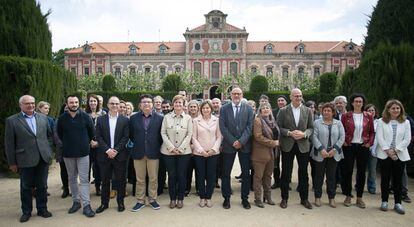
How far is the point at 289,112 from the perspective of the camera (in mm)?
5102

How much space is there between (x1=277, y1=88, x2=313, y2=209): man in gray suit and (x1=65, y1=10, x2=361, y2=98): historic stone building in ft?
123

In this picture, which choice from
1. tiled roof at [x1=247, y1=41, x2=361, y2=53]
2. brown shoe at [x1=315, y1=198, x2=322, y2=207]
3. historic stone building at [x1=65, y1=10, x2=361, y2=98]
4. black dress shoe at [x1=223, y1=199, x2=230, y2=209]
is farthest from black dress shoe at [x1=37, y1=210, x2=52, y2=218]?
tiled roof at [x1=247, y1=41, x2=361, y2=53]

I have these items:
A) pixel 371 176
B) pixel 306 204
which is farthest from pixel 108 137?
pixel 371 176

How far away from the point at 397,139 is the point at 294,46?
41.5 metres

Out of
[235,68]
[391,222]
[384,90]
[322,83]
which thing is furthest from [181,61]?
[391,222]

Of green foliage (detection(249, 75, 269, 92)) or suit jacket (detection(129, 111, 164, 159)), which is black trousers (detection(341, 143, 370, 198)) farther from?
green foliage (detection(249, 75, 269, 92))

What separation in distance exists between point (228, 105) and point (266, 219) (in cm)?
191

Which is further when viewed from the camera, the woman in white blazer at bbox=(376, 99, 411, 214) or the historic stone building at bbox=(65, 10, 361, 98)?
the historic stone building at bbox=(65, 10, 361, 98)

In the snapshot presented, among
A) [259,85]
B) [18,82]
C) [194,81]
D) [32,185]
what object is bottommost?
[32,185]

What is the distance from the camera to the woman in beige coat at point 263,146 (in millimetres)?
4887

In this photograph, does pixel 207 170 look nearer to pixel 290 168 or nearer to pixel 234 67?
pixel 290 168

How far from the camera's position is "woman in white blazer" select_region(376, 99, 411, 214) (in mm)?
4762

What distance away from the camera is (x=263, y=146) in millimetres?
4973

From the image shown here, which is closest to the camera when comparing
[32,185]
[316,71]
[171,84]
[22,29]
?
[32,185]
